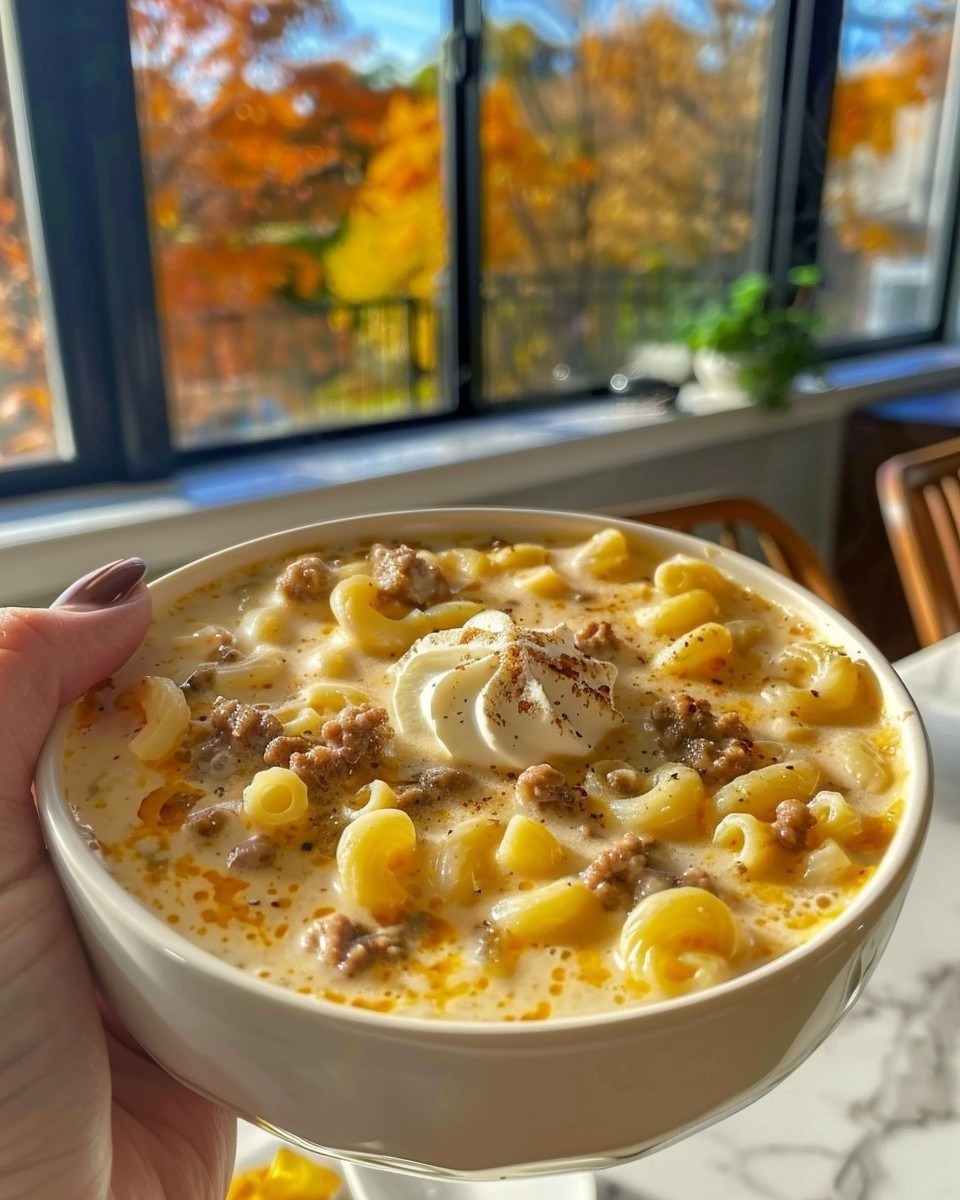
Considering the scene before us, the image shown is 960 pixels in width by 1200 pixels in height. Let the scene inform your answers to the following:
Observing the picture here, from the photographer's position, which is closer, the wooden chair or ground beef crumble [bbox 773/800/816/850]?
ground beef crumble [bbox 773/800/816/850]

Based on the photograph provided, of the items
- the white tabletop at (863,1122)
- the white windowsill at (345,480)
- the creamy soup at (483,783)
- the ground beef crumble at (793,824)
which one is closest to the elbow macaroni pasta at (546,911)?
the creamy soup at (483,783)

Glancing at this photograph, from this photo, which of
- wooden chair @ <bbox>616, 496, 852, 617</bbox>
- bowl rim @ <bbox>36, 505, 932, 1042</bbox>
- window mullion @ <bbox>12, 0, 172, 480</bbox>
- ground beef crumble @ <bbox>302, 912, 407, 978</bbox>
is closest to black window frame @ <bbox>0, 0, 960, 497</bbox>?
window mullion @ <bbox>12, 0, 172, 480</bbox>

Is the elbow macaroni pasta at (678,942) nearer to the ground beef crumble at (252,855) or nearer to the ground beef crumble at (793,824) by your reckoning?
the ground beef crumble at (793,824)

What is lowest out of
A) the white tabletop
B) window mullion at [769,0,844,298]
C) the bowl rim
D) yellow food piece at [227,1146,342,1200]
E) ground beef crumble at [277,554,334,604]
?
yellow food piece at [227,1146,342,1200]

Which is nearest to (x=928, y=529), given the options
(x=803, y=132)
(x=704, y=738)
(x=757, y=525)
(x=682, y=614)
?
(x=757, y=525)

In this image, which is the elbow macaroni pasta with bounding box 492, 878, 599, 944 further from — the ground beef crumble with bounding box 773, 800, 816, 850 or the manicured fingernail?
the manicured fingernail

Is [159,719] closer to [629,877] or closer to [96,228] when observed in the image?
[629,877]
